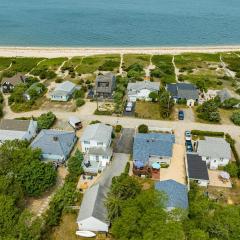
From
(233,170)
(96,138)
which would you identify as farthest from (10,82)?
(233,170)

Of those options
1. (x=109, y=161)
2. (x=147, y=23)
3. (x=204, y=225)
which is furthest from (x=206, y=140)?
(x=147, y=23)

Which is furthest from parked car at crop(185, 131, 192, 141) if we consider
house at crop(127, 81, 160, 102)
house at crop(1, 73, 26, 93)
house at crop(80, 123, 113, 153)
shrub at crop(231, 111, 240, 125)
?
house at crop(1, 73, 26, 93)

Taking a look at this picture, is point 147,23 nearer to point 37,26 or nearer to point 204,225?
point 37,26

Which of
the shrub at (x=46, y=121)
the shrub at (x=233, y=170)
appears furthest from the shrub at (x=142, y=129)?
the shrub at (x=46, y=121)

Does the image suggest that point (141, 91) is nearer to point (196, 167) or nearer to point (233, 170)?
point (196, 167)

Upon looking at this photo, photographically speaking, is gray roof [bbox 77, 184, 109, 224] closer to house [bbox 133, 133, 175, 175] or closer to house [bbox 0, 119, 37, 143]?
house [bbox 133, 133, 175, 175]
